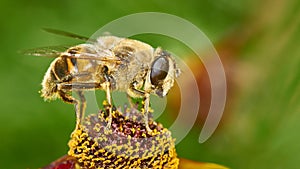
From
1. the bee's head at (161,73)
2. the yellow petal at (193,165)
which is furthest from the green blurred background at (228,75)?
the bee's head at (161,73)

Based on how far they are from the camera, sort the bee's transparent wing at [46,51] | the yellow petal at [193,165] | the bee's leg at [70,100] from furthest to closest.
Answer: the yellow petal at [193,165] < the bee's leg at [70,100] < the bee's transparent wing at [46,51]

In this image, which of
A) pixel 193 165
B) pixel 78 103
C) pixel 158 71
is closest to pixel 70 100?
pixel 78 103

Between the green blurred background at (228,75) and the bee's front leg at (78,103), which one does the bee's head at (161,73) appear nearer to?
the bee's front leg at (78,103)

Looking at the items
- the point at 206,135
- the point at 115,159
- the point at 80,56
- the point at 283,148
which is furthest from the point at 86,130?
the point at 206,135

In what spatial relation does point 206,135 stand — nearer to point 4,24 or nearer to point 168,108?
point 168,108

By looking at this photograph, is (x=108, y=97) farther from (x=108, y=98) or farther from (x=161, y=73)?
(x=161, y=73)
